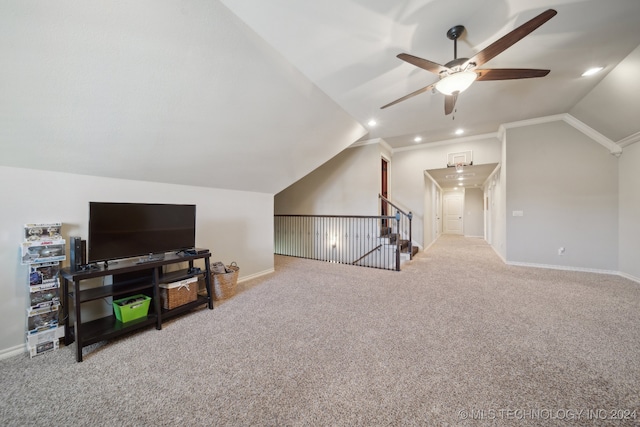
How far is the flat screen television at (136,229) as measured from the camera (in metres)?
2.04

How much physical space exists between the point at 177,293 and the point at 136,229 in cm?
79

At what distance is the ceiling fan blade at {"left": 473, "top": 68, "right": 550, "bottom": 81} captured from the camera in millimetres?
1997

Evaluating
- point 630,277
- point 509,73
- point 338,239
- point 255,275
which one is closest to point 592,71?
point 509,73

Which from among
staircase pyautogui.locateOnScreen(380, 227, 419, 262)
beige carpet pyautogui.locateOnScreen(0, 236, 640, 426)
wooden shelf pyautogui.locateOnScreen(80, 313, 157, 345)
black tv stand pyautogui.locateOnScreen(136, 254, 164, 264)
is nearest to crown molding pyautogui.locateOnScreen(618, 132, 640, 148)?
beige carpet pyautogui.locateOnScreen(0, 236, 640, 426)

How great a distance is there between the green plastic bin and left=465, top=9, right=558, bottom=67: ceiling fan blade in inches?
149

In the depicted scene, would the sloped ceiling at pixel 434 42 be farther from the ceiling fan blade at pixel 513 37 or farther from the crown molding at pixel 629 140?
the ceiling fan blade at pixel 513 37

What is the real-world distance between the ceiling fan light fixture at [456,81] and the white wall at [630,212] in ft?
12.5

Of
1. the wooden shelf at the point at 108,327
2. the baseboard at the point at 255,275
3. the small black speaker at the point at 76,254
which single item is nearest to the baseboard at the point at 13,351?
the wooden shelf at the point at 108,327

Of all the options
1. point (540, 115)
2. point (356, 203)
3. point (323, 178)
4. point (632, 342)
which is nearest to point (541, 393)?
point (632, 342)

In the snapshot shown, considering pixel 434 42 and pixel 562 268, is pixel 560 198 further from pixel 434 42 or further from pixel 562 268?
pixel 434 42

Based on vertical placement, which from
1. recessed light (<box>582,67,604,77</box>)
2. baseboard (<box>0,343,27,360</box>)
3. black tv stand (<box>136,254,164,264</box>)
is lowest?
baseboard (<box>0,343,27,360</box>)

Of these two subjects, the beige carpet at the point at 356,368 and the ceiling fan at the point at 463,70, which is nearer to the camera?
the beige carpet at the point at 356,368

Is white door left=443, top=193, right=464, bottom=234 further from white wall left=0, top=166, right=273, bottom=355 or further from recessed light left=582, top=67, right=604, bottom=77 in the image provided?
white wall left=0, top=166, right=273, bottom=355

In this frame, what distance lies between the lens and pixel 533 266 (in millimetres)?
4578
